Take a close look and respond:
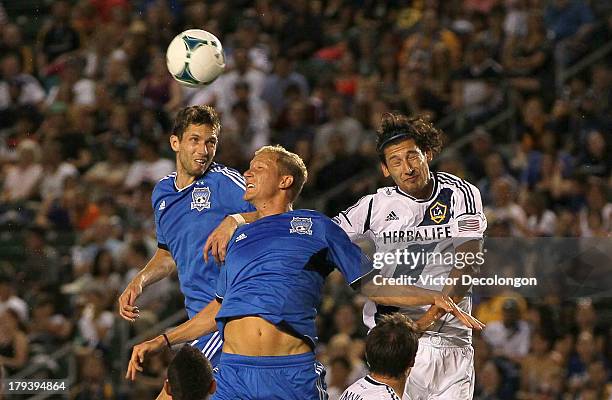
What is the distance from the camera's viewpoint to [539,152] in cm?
1294

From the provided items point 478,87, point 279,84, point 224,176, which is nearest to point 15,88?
point 279,84

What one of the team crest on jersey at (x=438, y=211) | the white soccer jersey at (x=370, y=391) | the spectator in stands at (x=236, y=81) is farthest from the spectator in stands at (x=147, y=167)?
the white soccer jersey at (x=370, y=391)

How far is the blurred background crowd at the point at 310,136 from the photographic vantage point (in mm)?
11609

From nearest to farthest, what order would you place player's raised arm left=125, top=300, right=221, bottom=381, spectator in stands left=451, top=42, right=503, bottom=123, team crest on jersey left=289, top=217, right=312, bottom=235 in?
team crest on jersey left=289, top=217, right=312, bottom=235
player's raised arm left=125, top=300, right=221, bottom=381
spectator in stands left=451, top=42, right=503, bottom=123

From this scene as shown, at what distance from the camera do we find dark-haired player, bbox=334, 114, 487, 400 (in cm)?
749

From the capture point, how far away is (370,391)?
6.27 meters

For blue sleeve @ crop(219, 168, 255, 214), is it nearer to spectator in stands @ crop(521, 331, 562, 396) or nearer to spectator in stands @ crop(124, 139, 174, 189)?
spectator in stands @ crop(521, 331, 562, 396)

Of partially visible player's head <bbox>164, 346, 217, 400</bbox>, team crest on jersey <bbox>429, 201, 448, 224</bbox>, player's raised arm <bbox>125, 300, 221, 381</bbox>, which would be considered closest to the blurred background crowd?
team crest on jersey <bbox>429, 201, 448, 224</bbox>

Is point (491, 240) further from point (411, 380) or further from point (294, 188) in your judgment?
point (294, 188)

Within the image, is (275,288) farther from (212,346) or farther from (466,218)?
(466,218)

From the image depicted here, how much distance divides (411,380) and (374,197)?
1227mm

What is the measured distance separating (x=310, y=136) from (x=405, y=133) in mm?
6445

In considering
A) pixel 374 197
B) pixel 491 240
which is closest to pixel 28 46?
pixel 491 240

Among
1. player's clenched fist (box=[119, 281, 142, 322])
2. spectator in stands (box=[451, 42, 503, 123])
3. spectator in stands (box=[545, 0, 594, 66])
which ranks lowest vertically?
player's clenched fist (box=[119, 281, 142, 322])
